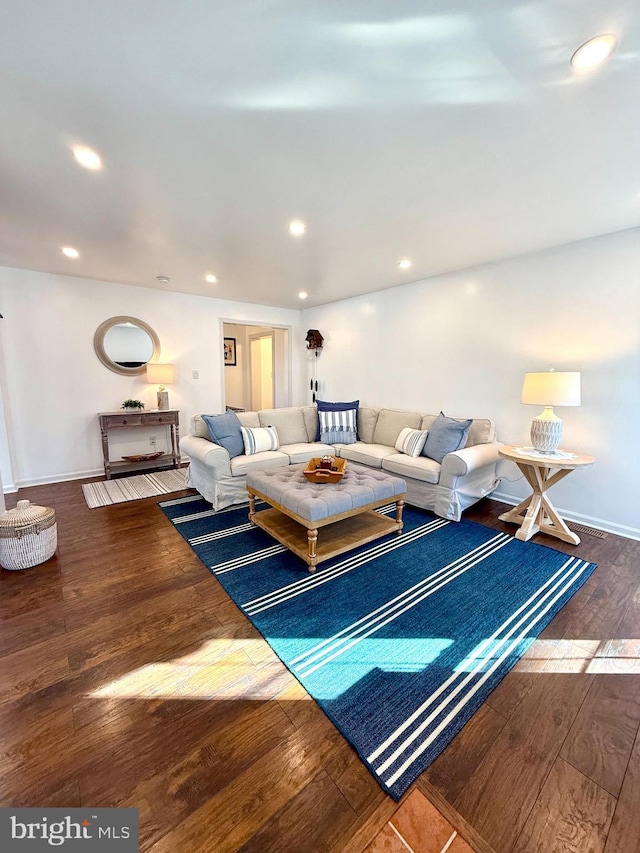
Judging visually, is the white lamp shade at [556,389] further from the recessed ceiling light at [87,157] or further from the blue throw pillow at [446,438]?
the recessed ceiling light at [87,157]

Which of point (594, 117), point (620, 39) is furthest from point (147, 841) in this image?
point (594, 117)

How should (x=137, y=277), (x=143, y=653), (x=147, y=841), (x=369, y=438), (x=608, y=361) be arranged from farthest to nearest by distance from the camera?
1. (x=369, y=438)
2. (x=137, y=277)
3. (x=608, y=361)
4. (x=143, y=653)
5. (x=147, y=841)

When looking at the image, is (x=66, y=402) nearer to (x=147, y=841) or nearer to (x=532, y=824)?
(x=147, y=841)

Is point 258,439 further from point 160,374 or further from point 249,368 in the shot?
point 249,368

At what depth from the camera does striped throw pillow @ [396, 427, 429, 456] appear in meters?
3.50

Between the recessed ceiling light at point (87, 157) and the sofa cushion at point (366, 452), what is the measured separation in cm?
309

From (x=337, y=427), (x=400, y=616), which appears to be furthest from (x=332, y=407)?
(x=400, y=616)

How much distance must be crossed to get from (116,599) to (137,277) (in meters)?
3.53

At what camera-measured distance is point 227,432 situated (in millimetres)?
3461

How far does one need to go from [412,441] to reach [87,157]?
324 centimetres

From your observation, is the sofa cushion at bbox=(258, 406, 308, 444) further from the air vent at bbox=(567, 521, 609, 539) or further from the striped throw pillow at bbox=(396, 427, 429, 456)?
the air vent at bbox=(567, 521, 609, 539)

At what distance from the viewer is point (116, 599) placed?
1.95m

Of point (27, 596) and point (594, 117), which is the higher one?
point (594, 117)

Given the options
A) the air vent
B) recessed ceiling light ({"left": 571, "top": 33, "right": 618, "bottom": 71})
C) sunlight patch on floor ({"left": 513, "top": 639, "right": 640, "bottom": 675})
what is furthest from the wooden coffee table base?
recessed ceiling light ({"left": 571, "top": 33, "right": 618, "bottom": 71})
